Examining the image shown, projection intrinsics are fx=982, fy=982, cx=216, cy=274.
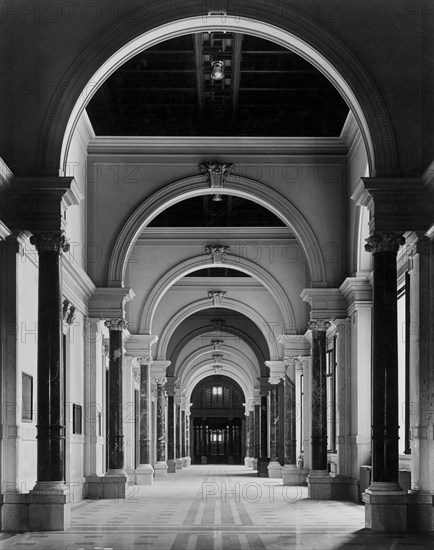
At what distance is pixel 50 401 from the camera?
13953 millimetres

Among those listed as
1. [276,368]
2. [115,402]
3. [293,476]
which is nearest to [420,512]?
[115,402]

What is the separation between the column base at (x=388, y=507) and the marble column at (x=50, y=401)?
439 cm

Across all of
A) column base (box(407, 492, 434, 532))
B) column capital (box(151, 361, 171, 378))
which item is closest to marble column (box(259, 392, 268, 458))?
column capital (box(151, 361, 171, 378))

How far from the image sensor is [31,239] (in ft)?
47.0

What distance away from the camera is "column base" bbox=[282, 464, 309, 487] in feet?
92.8

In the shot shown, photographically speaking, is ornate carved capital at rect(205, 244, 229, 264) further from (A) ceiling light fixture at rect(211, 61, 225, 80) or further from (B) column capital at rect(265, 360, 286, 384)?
(A) ceiling light fixture at rect(211, 61, 225, 80)

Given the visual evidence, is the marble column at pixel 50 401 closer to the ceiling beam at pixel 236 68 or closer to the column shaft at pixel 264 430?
the ceiling beam at pixel 236 68

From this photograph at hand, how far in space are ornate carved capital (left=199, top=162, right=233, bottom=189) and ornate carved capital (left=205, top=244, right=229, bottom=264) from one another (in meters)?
6.53

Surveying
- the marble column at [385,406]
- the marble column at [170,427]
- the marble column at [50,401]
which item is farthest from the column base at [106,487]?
the marble column at [170,427]

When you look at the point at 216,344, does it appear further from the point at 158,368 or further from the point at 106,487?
the point at 106,487

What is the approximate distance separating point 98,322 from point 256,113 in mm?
5890

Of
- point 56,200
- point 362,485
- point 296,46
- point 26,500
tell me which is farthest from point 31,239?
point 362,485

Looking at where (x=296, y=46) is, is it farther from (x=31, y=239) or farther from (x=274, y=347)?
(x=274, y=347)

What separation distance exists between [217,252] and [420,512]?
15370 mm
